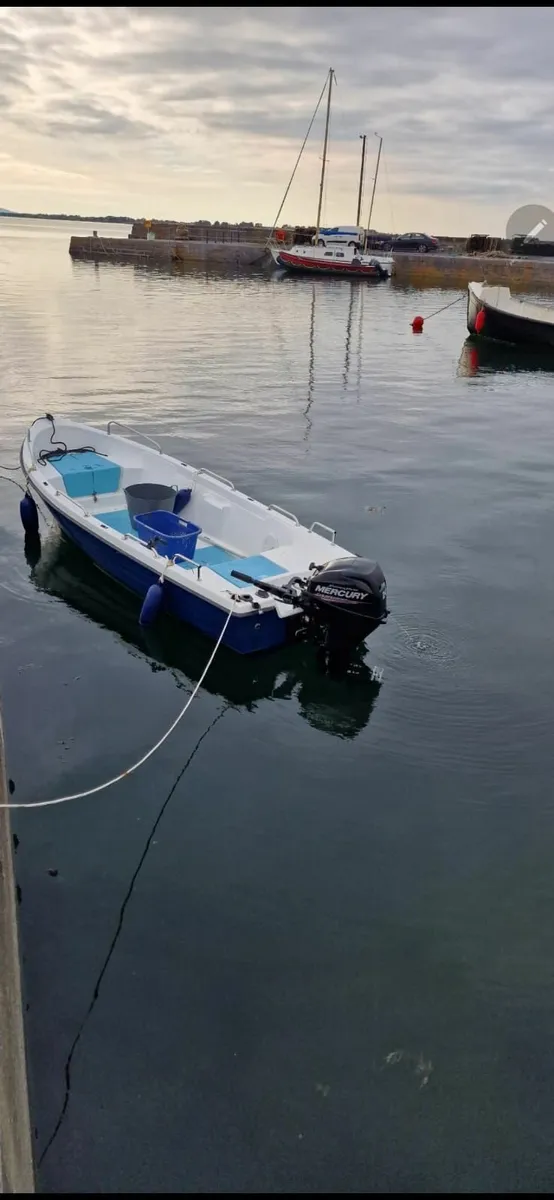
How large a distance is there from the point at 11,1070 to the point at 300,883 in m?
2.86

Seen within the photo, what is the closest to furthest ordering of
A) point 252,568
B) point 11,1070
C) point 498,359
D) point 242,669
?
point 11,1070 → point 242,669 → point 252,568 → point 498,359

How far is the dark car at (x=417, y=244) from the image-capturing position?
9594cm

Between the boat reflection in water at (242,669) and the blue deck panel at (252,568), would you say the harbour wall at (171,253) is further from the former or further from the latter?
the blue deck panel at (252,568)

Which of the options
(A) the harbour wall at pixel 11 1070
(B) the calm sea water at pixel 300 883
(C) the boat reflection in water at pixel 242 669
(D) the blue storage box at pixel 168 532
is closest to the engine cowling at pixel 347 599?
(C) the boat reflection in water at pixel 242 669

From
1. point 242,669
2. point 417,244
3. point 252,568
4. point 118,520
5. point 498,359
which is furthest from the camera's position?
point 417,244

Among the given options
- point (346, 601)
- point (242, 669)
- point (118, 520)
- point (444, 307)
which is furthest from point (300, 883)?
point (444, 307)

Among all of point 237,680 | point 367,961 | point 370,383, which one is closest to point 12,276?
point 370,383

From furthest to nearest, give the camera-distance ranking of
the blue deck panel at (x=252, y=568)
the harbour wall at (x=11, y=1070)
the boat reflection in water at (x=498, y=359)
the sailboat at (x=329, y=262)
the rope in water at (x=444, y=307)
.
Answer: the sailboat at (x=329, y=262), the rope in water at (x=444, y=307), the boat reflection in water at (x=498, y=359), the blue deck panel at (x=252, y=568), the harbour wall at (x=11, y=1070)

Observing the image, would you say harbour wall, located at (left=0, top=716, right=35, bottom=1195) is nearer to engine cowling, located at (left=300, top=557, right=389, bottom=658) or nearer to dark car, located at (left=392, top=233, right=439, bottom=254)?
engine cowling, located at (left=300, top=557, right=389, bottom=658)

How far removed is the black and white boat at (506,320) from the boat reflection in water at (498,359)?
0.41m

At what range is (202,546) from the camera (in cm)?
1221

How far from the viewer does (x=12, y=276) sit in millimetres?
63250

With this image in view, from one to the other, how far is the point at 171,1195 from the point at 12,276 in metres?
68.9

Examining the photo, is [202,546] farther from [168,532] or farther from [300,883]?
[300,883]
